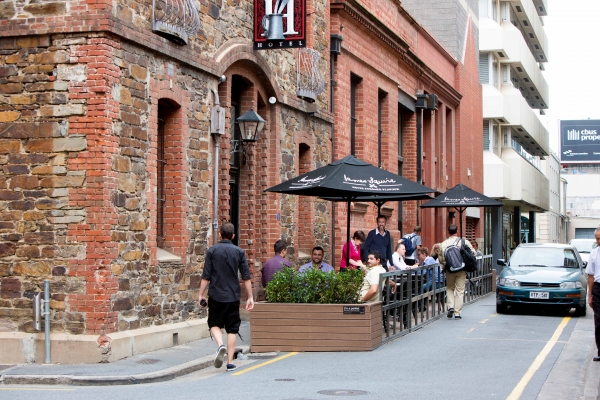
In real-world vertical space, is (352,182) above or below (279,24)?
below

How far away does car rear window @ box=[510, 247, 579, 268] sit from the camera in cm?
2152

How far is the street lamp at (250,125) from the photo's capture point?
17172 mm

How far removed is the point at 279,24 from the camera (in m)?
17.9

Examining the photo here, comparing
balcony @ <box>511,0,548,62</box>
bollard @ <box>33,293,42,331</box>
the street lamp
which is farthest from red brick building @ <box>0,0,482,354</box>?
balcony @ <box>511,0,548,62</box>

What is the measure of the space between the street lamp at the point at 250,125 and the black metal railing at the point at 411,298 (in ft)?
11.6

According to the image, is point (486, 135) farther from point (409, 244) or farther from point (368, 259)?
point (368, 259)

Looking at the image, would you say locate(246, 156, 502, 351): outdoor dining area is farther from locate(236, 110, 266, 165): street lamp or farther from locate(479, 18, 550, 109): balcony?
locate(479, 18, 550, 109): balcony

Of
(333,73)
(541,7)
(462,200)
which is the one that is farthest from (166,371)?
(541,7)

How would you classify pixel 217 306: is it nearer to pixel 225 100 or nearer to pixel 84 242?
pixel 84 242

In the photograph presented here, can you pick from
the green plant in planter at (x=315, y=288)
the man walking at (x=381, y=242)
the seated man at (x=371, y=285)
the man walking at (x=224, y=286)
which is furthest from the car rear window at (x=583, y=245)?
the man walking at (x=224, y=286)

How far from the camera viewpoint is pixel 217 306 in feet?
39.9

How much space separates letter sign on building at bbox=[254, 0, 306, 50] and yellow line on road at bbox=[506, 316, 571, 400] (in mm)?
6692

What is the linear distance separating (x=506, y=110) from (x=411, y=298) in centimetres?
3065

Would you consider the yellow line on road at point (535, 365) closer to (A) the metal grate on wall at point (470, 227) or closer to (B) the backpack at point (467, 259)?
(B) the backpack at point (467, 259)
